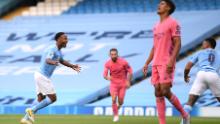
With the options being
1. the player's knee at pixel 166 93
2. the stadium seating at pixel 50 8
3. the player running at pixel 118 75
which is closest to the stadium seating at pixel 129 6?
the stadium seating at pixel 50 8

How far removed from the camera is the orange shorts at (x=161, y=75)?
10.5 meters

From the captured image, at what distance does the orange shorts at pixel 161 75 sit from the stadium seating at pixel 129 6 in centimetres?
1966

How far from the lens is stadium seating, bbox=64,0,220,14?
3015 centimetres

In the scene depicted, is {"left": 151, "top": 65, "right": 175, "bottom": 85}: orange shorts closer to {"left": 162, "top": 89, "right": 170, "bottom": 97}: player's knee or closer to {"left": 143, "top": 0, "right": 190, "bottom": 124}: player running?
{"left": 143, "top": 0, "right": 190, "bottom": 124}: player running

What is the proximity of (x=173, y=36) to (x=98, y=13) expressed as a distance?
20411mm

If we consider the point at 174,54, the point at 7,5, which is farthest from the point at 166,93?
the point at 7,5

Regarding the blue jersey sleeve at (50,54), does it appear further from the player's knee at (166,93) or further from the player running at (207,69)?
the player's knee at (166,93)

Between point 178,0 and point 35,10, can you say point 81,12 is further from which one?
point 178,0

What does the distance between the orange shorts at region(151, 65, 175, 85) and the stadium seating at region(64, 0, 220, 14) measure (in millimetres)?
19656

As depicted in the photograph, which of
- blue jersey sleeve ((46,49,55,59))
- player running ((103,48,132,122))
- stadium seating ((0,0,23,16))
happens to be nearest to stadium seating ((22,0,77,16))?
stadium seating ((0,0,23,16))

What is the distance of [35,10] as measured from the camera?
32281 mm

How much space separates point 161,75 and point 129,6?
A: 20850 millimetres

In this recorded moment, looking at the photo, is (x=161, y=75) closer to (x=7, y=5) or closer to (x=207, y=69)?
(x=207, y=69)

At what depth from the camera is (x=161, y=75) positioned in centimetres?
1052
